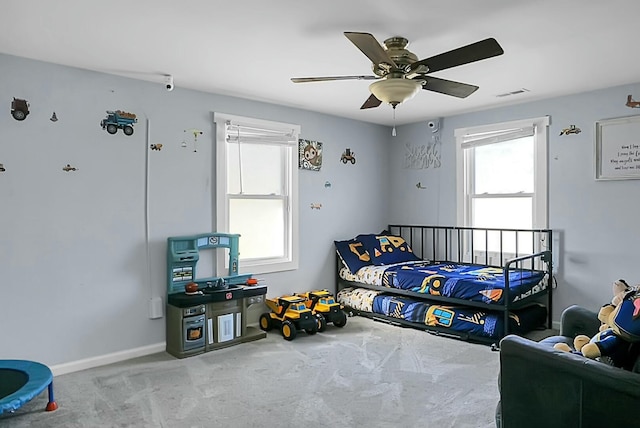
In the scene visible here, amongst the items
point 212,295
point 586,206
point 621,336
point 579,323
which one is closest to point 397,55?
point 621,336

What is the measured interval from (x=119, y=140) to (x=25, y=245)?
105 centimetres

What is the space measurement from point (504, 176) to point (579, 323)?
2476 millimetres

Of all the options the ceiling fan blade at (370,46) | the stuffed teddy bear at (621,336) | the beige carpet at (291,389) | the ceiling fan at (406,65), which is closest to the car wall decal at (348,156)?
the beige carpet at (291,389)

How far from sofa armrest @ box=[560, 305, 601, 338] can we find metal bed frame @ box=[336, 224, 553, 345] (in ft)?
2.97

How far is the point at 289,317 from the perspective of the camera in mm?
4211

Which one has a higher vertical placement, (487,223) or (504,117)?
(504,117)

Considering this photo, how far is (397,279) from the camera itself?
4.63 metres

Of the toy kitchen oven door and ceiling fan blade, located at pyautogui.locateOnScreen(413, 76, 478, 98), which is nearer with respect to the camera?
ceiling fan blade, located at pyautogui.locateOnScreen(413, 76, 478, 98)

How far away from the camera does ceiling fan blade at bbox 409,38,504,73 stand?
2316mm

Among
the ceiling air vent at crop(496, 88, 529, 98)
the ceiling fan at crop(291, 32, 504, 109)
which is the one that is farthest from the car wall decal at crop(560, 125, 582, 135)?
the ceiling fan at crop(291, 32, 504, 109)

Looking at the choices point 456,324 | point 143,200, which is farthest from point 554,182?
point 143,200

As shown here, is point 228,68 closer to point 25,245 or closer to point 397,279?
point 25,245

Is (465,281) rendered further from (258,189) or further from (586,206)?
(258,189)

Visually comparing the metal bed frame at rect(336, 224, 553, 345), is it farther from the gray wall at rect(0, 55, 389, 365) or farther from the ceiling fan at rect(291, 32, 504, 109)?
the gray wall at rect(0, 55, 389, 365)
